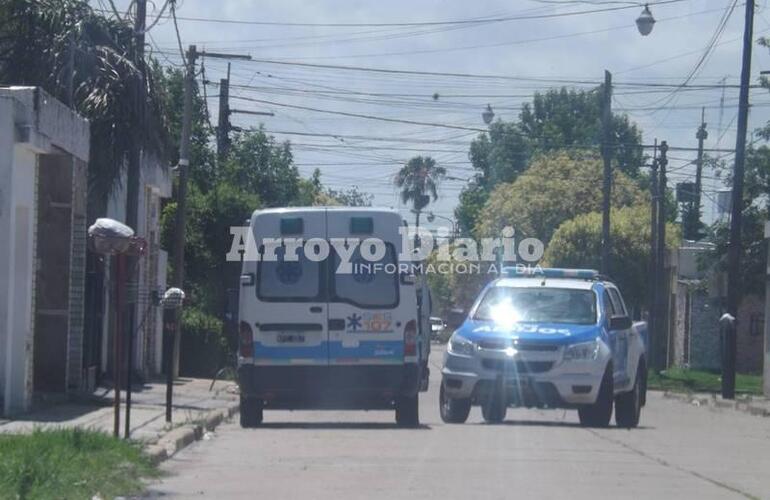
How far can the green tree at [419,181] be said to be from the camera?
93.9m

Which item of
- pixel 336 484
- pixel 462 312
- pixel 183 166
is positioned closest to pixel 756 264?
pixel 183 166

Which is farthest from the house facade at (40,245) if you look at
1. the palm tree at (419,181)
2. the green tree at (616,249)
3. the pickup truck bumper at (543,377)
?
the palm tree at (419,181)

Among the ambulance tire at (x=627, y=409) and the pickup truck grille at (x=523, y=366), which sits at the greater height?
the pickup truck grille at (x=523, y=366)

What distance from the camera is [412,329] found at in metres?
16.6

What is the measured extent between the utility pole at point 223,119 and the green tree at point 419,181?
5239cm

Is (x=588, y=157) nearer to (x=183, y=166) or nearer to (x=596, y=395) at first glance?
(x=183, y=166)

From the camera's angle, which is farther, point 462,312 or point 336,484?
point 462,312

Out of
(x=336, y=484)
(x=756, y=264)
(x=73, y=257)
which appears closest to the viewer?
(x=336, y=484)

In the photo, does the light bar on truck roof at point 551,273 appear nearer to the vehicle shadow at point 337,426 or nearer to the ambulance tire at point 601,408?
the ambulance tire at point 601,408

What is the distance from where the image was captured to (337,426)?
17.5 meters

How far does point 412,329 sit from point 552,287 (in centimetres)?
258

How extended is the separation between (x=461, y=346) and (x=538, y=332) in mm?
1039

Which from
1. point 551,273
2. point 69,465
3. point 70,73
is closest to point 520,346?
point 551,273

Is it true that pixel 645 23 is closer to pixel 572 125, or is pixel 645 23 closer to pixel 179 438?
pixel 179 438
